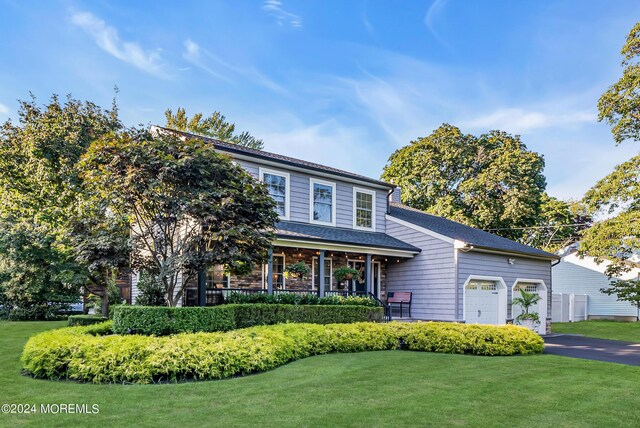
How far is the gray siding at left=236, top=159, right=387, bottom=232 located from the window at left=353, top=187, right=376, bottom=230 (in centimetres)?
16

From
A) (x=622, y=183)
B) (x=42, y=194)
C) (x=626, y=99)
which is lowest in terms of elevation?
(x=42, y=194)

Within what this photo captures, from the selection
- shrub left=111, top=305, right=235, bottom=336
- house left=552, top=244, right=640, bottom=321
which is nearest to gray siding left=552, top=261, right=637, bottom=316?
house left=552, top=244, right=640, bottom=321

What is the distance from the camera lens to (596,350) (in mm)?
12852

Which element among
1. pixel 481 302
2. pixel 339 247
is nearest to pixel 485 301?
pixel 481 302

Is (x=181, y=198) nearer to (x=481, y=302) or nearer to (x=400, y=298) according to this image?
(x=400, y=298)

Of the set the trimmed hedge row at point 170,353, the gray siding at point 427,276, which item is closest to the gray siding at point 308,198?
the gray siding at point 427,276

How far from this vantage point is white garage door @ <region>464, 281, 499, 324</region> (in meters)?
15.7

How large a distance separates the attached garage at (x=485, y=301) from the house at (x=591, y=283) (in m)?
12.4

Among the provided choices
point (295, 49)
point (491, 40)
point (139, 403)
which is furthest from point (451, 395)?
point (491, 40)

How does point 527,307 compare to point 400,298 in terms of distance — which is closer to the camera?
point 400,298

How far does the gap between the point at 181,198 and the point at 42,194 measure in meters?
11.8

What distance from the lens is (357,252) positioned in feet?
49.9

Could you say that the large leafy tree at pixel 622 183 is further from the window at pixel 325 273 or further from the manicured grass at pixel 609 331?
the window at pixel 325 273

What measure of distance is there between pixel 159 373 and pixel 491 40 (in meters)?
15.5
